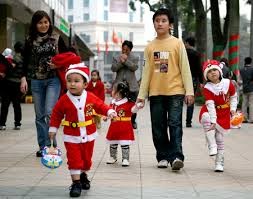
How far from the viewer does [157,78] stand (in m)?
7.88

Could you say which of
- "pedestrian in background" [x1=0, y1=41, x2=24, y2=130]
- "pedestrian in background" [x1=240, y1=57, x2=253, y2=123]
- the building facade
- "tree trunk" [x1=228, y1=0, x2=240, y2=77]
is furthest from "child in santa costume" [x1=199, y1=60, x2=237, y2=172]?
the building facade

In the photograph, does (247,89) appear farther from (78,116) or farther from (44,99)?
(78,116)

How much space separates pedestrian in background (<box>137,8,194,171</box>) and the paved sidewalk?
0.44 m

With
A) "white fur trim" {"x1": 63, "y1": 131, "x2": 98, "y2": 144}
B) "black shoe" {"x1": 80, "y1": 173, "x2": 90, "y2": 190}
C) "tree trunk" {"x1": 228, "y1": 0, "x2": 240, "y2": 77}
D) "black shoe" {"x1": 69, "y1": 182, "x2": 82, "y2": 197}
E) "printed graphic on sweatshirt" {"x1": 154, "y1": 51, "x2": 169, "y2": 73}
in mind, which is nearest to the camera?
"black shoe" {"x1": 69, "y1": 182, "x2": 82, "y2": 197}

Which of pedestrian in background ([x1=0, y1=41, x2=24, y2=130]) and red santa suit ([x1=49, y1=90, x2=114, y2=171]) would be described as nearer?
red santa suit ([x1=49, y1=90, x2=114, y2=171])

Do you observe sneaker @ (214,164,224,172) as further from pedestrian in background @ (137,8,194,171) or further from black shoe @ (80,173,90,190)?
black shoe @ (80,173,90,190)

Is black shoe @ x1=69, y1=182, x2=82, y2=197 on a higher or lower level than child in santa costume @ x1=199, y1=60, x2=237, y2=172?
lower

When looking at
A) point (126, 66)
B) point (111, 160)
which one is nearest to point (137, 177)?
point (111, 160)

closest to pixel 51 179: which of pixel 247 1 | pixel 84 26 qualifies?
pixel 247 1

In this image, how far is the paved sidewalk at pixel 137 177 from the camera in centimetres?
618

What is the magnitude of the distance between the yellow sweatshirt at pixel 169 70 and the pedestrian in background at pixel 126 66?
265 centimetres

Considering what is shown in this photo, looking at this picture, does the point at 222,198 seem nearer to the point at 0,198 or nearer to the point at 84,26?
the point at 0,198

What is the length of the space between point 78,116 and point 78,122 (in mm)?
60

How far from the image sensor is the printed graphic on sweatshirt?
7.85 m
